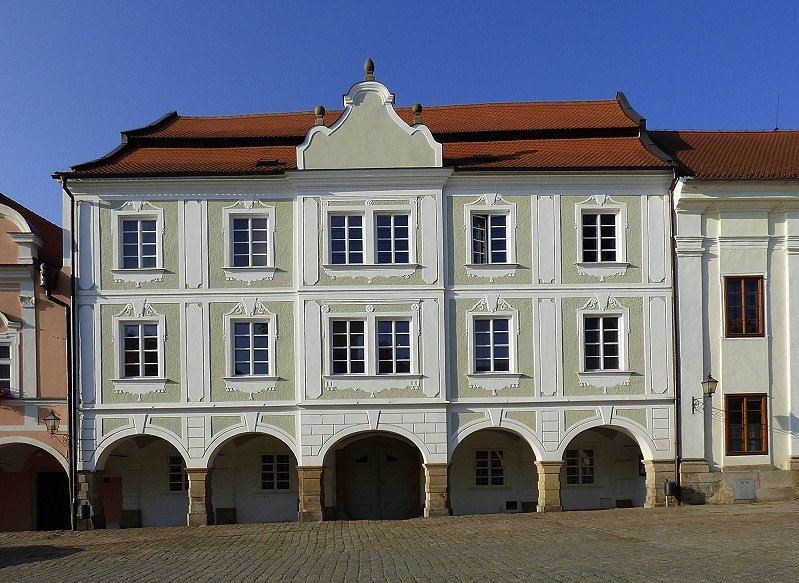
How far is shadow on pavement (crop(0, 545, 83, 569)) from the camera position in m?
16.8

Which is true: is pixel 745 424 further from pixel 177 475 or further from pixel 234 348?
pixel 177 475

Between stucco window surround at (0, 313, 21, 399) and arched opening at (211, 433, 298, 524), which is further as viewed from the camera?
arched opening at (211, 433, 298, 524)

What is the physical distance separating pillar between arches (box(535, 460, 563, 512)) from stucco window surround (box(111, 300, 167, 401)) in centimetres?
1018

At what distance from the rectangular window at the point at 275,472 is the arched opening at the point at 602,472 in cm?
785

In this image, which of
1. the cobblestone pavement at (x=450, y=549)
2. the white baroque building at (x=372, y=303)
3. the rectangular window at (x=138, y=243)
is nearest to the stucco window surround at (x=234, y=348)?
the white baroque building at (x=372, y=303)

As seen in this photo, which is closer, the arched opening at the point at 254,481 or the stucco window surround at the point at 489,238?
the stucco window surround at the point at 489,238

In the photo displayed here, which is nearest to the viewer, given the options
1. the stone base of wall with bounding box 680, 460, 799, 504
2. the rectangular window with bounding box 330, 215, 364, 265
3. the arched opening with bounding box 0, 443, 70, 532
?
the stone base of wall with bounding box 680, 460, 799, 504

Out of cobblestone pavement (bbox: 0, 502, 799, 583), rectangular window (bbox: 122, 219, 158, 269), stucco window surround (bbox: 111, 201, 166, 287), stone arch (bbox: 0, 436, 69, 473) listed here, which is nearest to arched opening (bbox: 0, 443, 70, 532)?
stone arch (bbox: 0, 436, 69, 473)

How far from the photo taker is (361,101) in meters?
21.7

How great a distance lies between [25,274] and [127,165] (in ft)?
13.3

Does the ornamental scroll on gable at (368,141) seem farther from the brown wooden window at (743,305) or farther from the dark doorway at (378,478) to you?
the brown wooden window at (743,305)

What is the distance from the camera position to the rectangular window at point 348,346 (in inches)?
845

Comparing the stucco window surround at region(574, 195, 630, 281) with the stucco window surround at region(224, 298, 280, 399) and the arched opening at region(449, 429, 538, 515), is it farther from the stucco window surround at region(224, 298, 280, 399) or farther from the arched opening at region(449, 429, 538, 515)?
the stucco window surround at region(224, 298, 280, 399)

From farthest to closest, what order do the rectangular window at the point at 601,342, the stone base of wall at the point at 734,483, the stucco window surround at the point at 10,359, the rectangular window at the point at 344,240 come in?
1. the stucco window surround at the point at 10,359
2. the rectangular window at the point at 601,342
3. the rectangular window at the point at 344,240
4. the stone base of wall at the point at 734,483
